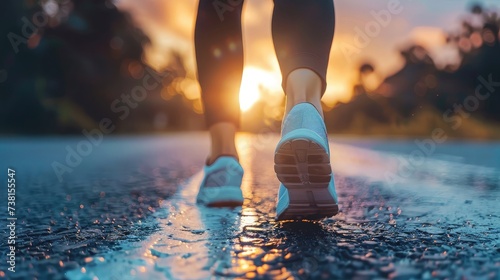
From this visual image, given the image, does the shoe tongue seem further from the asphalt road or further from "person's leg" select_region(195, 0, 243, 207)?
"person's leg" select_region(195, 0, 243, 207)

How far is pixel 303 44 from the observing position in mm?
2314

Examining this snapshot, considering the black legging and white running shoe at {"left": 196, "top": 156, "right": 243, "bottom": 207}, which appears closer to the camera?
white running shoe at {"left": 196, "top": 156, "right": 243, "bottom": 207}

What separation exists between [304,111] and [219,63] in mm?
908

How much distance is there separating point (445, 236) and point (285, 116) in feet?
2.28

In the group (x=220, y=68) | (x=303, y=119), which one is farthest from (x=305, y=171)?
(x=220, y=68)

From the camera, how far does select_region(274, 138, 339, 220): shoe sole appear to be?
1.91 m

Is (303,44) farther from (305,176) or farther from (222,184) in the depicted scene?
(222,184)

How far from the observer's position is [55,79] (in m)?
29.0

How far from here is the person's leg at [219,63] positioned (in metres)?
2.85

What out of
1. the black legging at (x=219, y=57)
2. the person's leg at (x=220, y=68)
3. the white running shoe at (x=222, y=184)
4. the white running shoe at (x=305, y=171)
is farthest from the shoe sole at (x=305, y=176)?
the black legging at (x=219, y=57)

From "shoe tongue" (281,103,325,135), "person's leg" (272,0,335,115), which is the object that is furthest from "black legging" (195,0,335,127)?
"shoe tongue" (281,103,325,135)

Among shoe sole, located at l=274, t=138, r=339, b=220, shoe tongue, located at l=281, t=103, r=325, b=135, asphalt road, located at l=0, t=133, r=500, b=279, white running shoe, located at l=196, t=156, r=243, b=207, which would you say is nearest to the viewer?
asphalt road, located at l=0, t=133, r=500, b=279

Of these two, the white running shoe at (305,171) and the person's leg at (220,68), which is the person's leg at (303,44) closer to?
the white running shoe at (305,171)

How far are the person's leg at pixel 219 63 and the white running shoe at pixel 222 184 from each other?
12 cm
